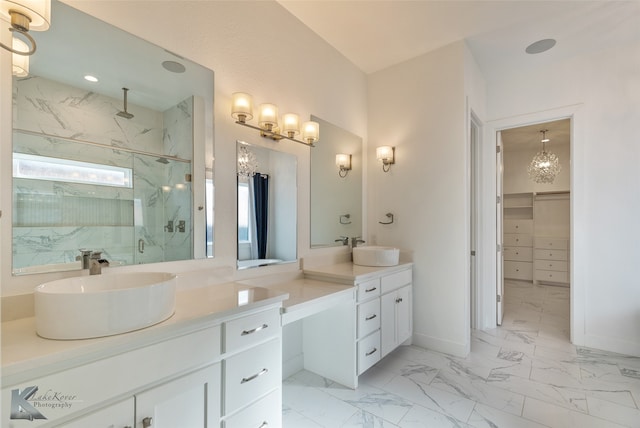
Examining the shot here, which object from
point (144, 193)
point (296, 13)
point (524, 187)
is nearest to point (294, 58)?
point (296, 13)

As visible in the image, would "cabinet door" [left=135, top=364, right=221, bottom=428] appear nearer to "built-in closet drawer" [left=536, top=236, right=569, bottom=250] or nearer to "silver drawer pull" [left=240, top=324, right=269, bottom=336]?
"silver drawer pull" [left=240, top=324, right=269, bottom=336]

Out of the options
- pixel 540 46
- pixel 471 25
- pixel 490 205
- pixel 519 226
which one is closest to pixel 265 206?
pixel 471 25

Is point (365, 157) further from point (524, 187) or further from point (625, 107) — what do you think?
point (524, 187)

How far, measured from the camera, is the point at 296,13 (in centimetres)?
225

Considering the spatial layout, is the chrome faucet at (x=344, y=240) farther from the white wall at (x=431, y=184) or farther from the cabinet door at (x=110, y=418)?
the cabinet door at (x=110, y=418)

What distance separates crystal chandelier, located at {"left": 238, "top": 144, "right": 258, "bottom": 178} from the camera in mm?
1890

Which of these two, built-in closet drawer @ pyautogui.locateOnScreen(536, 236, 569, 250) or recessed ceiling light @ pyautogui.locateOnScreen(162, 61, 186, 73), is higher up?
recessed ceiling light @ pyautogui.locateOnScreen(162, 61, 186, 73)

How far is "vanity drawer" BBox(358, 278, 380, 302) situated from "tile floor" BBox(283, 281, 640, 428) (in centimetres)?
66

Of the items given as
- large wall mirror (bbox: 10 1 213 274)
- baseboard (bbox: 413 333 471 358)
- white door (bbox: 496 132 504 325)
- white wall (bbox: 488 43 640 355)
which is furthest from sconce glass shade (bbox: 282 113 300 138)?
white wall (bbox: 488 43 640 355)

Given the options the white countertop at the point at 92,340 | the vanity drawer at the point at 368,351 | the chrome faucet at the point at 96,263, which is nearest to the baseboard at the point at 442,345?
the vanity drawer at the point at 368,351

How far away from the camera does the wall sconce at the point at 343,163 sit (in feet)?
9.11

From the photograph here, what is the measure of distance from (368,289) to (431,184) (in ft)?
4.19

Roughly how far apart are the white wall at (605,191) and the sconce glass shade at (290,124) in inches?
110

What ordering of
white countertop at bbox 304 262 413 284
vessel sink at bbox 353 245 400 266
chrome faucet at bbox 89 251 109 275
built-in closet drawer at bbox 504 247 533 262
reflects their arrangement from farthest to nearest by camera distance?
built-in closet drawer at bbox 504 247 533 262 < vessel sink at bbox 353 245 400 266 < white countertop at bbox 304 262 413 284 < chrome faucet at bbox 89 251 109 275
